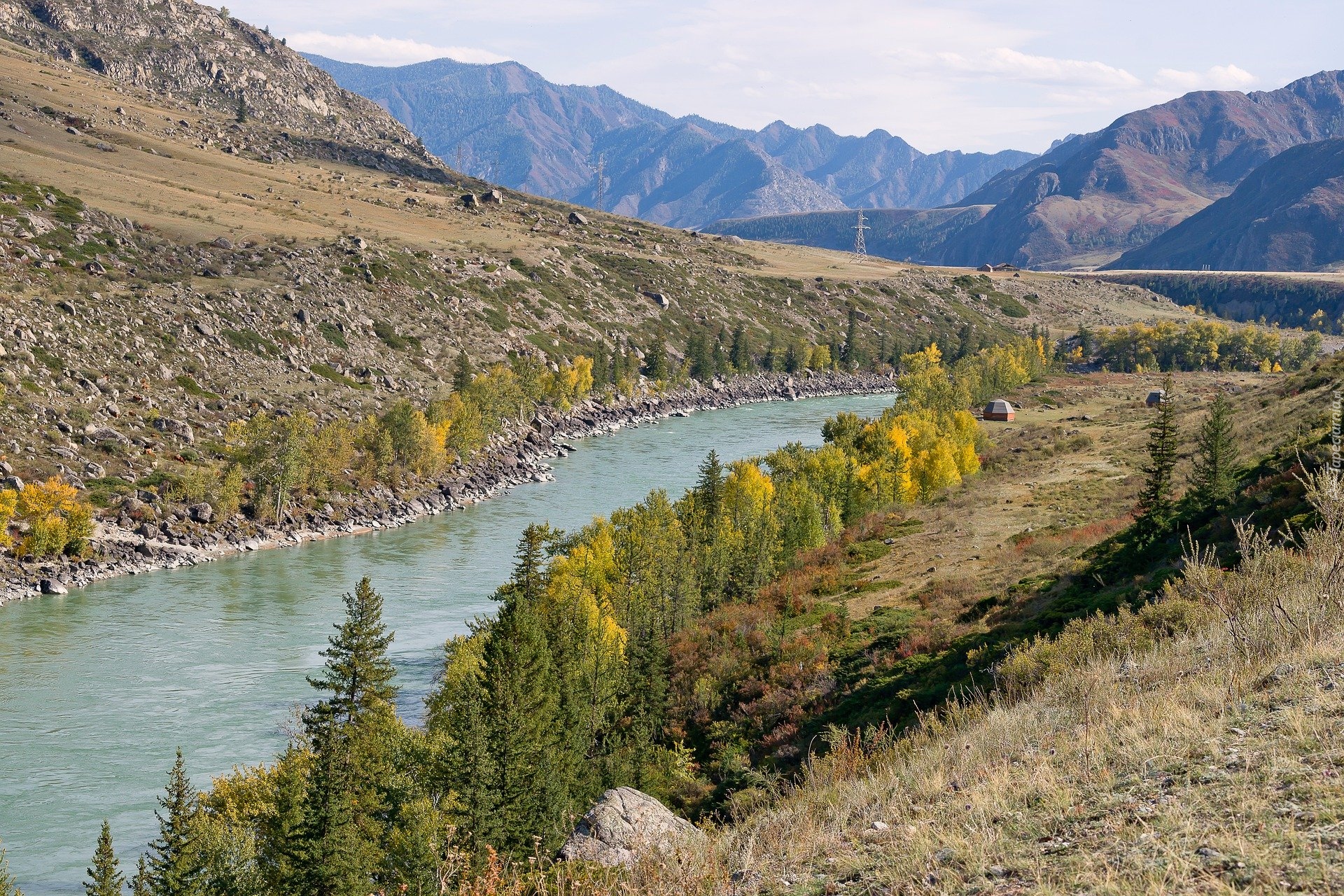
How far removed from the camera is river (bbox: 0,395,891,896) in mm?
36500

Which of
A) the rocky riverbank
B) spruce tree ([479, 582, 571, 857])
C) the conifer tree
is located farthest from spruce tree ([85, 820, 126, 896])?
the rocky riverbank

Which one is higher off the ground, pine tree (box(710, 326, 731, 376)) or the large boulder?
pine tree (box(710, 326, 731, 376))

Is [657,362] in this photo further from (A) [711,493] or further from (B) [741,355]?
(A) [711,493]

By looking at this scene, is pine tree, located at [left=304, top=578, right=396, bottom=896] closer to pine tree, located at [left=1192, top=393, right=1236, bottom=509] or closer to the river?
the river

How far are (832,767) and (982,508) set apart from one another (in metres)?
55.1

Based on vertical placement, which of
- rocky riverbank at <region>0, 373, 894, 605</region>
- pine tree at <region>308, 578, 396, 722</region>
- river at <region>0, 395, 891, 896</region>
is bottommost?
river at <region>0, 395, 891, 896</region>

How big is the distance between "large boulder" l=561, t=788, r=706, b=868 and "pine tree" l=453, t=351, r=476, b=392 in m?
97.7

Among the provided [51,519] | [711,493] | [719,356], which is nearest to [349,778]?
[711,493]

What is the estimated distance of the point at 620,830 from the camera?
666 inches

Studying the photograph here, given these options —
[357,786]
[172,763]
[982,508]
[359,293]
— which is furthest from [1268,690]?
[359,293]

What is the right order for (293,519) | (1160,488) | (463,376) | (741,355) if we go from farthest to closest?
(741,355), (463,376), (293,519), (1160,488)

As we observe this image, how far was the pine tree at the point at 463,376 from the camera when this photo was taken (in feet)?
377

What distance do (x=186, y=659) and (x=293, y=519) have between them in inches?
1103

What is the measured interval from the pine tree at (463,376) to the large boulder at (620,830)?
321 ft
